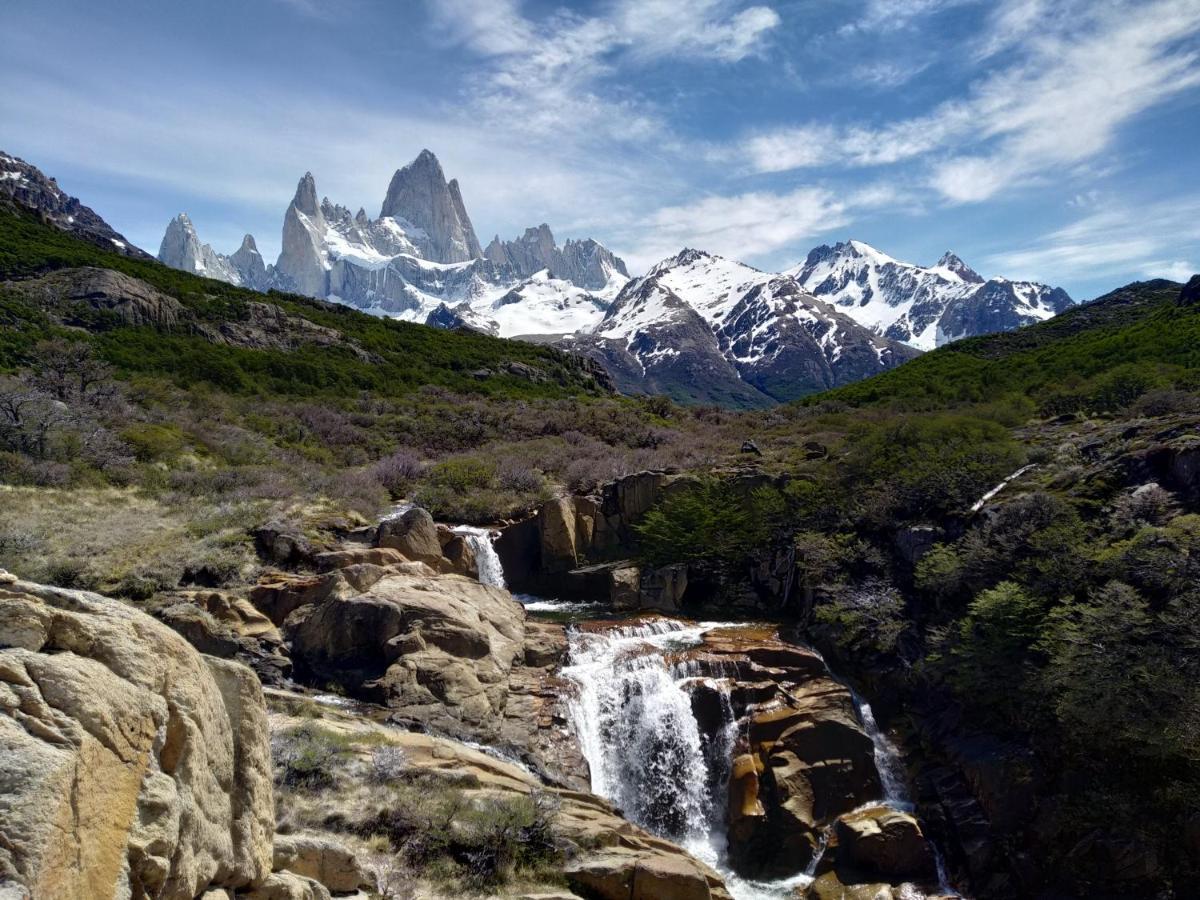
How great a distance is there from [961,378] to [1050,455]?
103ft

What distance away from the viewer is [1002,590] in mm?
16844

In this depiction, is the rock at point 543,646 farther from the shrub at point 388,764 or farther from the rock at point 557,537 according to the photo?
the shrub at point 388,764

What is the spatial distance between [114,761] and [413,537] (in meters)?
20.5

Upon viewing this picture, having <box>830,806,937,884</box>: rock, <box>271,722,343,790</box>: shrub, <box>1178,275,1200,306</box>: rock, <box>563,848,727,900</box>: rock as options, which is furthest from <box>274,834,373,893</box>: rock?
<box>1178,275,1200,306</box>: rock

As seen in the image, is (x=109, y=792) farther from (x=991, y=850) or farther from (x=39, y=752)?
(x=991, y=850)

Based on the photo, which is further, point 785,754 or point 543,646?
point 543,646

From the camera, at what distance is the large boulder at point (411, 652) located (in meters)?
16.2

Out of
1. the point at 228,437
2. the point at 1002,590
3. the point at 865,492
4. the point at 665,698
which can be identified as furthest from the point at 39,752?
the point at 228,437

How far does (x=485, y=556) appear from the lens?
28156mm

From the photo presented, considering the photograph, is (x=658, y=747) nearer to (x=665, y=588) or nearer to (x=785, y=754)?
(x=785, y=754)

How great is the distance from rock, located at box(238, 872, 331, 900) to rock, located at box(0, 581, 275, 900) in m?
0.10

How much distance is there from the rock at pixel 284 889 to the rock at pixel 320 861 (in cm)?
78

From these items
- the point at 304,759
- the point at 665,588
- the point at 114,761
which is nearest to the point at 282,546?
the point at 304,759

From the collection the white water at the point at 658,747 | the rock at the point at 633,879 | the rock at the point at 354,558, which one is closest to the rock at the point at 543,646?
the white water at the point at 658,747
